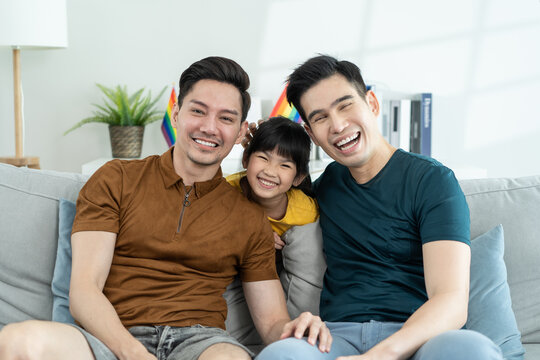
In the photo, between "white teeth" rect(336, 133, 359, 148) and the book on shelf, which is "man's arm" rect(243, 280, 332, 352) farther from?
the book on shelf

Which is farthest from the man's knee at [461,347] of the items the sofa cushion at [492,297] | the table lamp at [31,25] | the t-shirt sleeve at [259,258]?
the table lamp at [31,25]

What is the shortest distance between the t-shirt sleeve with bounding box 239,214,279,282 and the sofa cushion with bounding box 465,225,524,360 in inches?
23.1

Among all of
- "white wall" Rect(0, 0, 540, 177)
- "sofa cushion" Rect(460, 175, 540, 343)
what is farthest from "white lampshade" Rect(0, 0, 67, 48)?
"sofa cushion" Rect(460, 175, 540, 343)

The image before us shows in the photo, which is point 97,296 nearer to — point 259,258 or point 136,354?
point 136,354

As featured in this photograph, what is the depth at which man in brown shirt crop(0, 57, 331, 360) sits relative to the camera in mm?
1402

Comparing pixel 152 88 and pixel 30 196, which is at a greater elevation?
pixel 152 88

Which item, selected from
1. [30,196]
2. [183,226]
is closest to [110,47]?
[30,196]

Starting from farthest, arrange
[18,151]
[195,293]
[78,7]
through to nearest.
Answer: [78,7] → [18,151] → [195,293]

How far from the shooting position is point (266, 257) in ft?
5.37

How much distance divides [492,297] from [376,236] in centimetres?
39

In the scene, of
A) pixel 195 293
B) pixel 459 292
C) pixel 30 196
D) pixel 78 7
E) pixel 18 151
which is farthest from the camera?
pixel 78 7

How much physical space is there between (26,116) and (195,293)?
256 centimetres

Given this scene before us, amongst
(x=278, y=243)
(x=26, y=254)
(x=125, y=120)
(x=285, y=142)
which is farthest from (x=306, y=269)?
(x=125, y=120)

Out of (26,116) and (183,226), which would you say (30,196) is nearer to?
(183,226)
